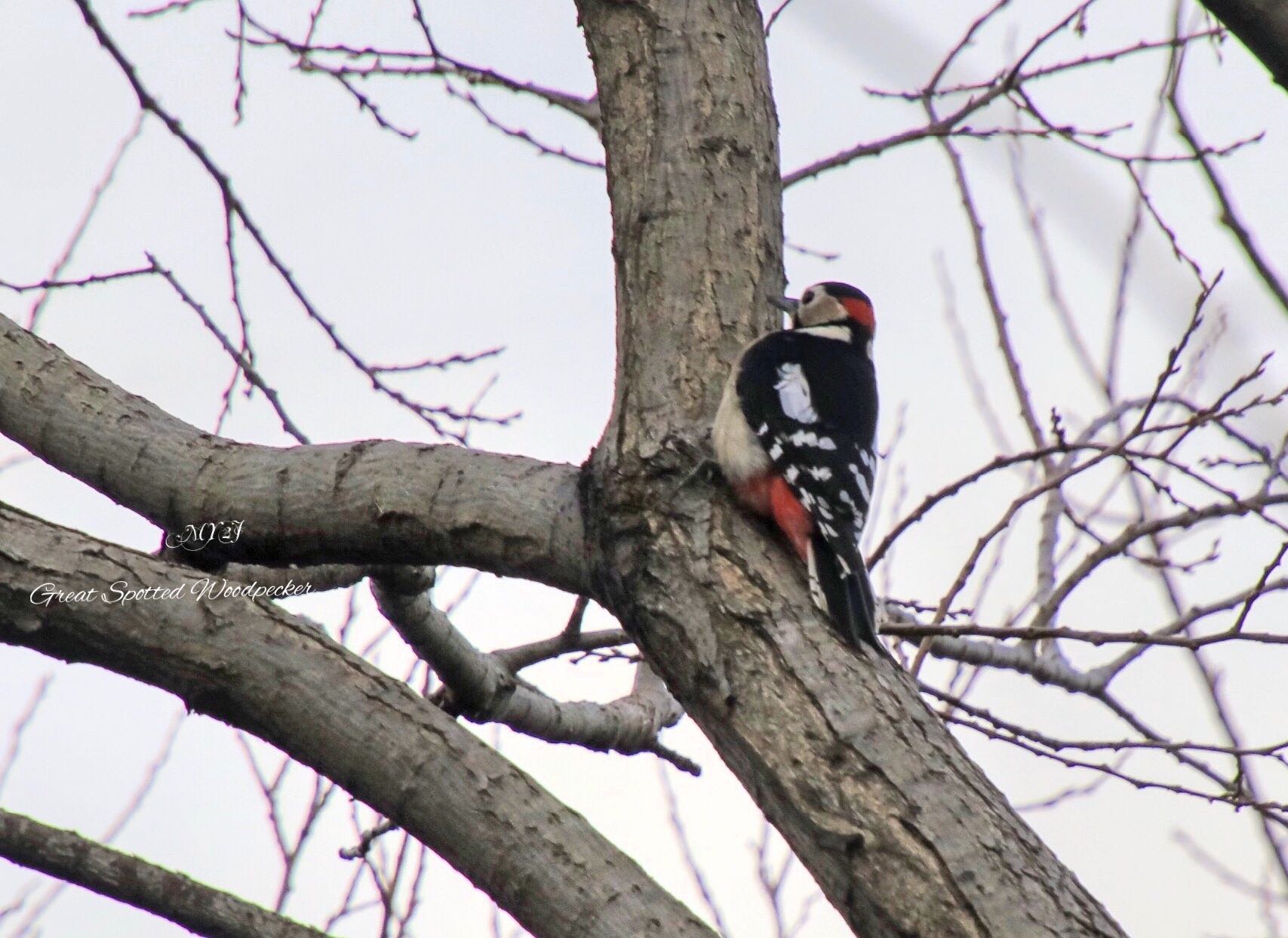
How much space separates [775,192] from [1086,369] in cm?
176

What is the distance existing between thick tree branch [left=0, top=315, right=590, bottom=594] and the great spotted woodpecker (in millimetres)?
363

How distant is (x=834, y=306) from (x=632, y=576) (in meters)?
2.95

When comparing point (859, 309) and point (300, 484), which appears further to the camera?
point (859, 309)

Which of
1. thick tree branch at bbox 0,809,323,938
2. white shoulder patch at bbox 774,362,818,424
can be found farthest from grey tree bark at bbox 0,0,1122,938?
white shoulder patch at bbox 774,362,818,424

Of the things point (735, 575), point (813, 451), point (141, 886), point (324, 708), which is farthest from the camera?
point (813, 451)

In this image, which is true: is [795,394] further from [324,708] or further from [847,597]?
[324,708]

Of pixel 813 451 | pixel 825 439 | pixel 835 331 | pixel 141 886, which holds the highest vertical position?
pixel 835 331

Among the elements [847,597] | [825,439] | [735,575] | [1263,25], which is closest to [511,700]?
[825,439]

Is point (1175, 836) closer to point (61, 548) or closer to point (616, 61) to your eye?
point (616, 61)

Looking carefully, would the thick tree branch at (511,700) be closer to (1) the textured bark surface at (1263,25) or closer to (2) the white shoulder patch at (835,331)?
(2) the white shoulder patch at (835,331)

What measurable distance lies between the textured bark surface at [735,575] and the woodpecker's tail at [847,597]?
33mm

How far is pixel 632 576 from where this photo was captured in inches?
91.0

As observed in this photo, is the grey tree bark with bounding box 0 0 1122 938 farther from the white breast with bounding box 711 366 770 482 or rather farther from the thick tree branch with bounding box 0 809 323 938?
the thick tree branch with bounding box 0 809 323 938

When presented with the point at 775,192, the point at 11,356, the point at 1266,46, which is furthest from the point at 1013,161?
the point at 1266,46
